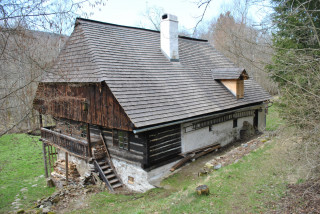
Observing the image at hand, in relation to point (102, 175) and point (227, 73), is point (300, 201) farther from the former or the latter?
point (227, 73)

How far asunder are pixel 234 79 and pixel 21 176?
1414 cm

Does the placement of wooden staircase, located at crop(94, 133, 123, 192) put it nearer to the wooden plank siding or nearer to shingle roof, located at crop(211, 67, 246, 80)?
the wooden plank siding

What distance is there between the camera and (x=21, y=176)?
14.8m

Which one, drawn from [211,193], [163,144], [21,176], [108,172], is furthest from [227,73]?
[21,176]

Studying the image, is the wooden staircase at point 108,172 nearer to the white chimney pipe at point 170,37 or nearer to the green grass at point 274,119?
the white chimney pipe at point 170,37

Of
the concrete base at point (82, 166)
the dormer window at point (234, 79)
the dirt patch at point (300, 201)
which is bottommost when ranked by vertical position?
the concrete base at point (82, 166)

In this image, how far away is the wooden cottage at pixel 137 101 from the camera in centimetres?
938

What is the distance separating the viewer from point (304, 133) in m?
4.63

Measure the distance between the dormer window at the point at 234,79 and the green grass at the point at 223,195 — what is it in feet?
15.3

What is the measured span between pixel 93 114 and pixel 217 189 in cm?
651

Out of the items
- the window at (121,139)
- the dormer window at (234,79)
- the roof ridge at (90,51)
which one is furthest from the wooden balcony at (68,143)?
the dormer window at (234,79)

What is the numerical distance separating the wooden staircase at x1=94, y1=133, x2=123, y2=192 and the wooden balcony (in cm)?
70

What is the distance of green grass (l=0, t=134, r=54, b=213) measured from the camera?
1137cm

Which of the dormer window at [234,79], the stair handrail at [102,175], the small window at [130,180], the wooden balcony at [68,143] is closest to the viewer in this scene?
the small window at [130,180]
